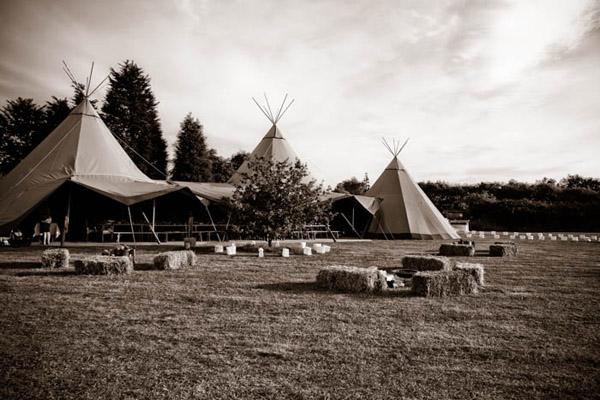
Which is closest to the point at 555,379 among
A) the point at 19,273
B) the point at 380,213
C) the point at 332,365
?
the point at 332,365

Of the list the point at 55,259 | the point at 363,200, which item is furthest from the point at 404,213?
the point at 55,259

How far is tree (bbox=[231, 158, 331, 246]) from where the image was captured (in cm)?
1132

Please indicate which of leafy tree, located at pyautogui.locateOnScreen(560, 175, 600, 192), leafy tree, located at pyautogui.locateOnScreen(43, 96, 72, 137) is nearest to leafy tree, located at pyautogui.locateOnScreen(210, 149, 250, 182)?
leafy tree, located at pyautogui.locateOnScreen(43, 96, 72, 137)

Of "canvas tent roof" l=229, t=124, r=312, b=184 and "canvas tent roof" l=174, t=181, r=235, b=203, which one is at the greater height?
"canvas tent roof" l=229, t=124, r=312, b=184

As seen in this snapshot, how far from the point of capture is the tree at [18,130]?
78.9ft

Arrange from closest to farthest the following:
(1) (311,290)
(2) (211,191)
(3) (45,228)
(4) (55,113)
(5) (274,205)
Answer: (1) (311,290), (5) (274,205), (3) (45,228), (2) (211,191), (4) (55,113)

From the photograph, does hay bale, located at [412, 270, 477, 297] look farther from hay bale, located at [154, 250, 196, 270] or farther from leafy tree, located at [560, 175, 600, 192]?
leafy tree, located at [560, 175, 600, 192]

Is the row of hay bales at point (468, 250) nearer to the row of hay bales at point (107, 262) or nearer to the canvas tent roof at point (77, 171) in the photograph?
the row of hay bales at point (107, 262)

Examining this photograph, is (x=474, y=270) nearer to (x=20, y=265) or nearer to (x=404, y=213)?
(x=20, y=265)

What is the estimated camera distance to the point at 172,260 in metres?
7.63

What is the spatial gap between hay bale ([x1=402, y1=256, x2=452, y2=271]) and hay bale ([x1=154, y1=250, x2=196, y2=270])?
4.52 meters

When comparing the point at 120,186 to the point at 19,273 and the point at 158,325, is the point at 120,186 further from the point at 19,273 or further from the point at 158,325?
the point at 158,325

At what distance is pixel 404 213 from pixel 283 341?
16405 mm

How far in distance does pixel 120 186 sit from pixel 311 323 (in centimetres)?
1068
